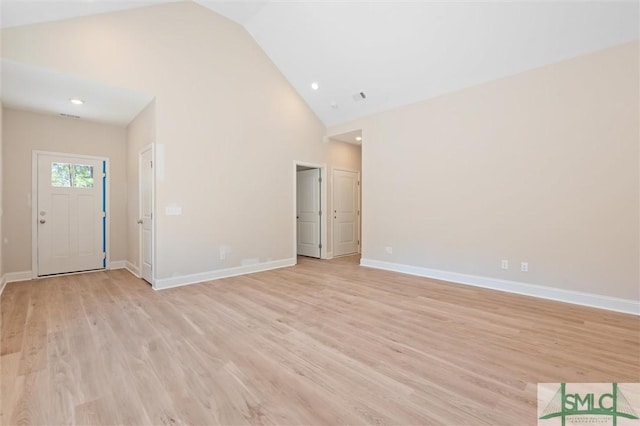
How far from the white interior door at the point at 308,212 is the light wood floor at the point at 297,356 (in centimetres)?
291

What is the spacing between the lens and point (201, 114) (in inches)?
181

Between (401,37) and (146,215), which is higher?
(401,37)

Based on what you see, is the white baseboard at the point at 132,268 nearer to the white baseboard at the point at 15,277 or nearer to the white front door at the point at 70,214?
the white front door at the point at 70,214

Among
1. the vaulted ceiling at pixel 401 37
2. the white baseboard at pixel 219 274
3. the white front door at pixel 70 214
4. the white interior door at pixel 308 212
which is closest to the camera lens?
the vaulted ceiling at pixel 401 37

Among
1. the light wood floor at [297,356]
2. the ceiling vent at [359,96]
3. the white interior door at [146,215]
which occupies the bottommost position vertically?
the light wood floor at [297,356]

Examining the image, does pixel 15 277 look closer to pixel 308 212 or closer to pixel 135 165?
pixel 135 165

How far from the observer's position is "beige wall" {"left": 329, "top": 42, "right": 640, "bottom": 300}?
3.29 meters

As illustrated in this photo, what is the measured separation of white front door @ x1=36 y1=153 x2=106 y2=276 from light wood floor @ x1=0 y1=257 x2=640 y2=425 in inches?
43.7

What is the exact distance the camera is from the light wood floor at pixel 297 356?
5.50ft

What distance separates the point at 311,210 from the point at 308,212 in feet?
0.39

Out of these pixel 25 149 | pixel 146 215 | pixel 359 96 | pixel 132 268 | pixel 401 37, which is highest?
pixel 401 37

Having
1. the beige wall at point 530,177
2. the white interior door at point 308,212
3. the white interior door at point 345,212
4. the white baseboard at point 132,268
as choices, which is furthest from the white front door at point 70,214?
the beige wall at point 530,177

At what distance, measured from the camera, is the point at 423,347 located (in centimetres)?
241

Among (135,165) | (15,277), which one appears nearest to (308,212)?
(135,165)
